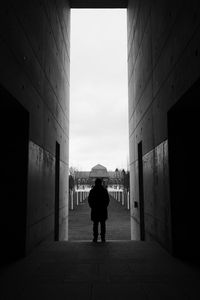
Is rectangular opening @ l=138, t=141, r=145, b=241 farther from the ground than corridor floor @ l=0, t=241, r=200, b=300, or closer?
farther from the ground

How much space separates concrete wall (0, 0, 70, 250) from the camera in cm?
562

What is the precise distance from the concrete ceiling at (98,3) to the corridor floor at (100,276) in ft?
44.9

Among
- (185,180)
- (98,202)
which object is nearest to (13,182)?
(98,202)

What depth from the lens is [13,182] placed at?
21.9 feet

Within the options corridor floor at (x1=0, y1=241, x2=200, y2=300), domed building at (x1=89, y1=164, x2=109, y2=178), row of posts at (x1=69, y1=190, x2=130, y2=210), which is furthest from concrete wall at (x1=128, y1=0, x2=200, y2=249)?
domed building at (x1=89, y1=164, x2=109, y2=178)

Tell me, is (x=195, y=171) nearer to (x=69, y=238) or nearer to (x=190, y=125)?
(x=190, y=125)

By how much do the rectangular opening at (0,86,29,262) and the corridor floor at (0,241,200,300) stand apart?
51cm

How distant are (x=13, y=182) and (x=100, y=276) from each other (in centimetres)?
290

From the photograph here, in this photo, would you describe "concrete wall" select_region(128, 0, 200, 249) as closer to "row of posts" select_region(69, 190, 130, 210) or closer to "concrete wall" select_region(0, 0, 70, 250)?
"concrete wall" select_region(0, 0, 70, 250)

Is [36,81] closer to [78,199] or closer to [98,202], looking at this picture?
[98,202]

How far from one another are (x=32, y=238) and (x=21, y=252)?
70 centimetres

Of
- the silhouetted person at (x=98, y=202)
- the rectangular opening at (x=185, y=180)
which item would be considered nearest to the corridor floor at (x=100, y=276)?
the rectangular opening at (x=185, y=180)

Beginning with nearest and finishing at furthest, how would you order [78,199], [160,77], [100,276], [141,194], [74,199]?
1. [100,276]
2. [160,77]
3. [141,194]
4. [74,199]
5. [78,199]

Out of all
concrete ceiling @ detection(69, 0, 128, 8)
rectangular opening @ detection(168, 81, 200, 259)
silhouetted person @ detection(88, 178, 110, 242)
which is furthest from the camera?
concrete ceiling @ detection(69, 0, 128, 8)
